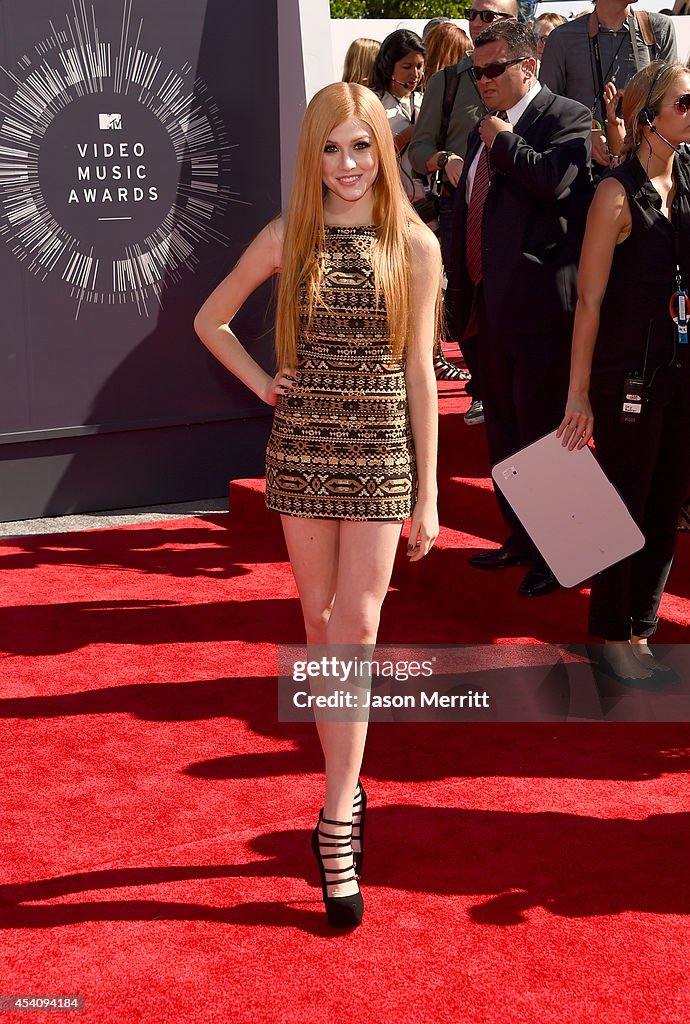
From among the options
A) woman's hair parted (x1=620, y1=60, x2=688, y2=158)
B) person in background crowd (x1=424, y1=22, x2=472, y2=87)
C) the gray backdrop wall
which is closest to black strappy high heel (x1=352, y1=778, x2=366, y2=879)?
woman's hair parted (x1=620, y1=60, x2=688, y2=158)

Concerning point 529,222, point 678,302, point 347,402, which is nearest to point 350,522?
point 347,402

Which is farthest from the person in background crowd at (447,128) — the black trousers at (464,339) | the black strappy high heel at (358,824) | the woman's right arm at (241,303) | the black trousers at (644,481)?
the black strappy high heel at (358,824)

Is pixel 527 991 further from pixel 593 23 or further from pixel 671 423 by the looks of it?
pixel 593 23

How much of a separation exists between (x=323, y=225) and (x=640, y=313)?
1.32m

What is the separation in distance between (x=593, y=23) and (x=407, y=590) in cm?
265

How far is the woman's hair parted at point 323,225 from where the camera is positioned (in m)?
2.80

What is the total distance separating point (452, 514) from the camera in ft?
19.4

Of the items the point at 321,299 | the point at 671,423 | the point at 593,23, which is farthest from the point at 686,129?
the point at 593,23

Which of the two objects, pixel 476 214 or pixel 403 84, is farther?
pixel 403 84

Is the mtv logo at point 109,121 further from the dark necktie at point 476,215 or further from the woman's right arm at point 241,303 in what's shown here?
the woman's right arm at point 241,303

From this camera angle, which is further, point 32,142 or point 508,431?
point 32,142

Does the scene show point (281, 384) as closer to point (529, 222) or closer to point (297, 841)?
point (297, 841)

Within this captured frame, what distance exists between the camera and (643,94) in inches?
145

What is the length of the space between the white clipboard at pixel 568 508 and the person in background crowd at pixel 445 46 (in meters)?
3.30
